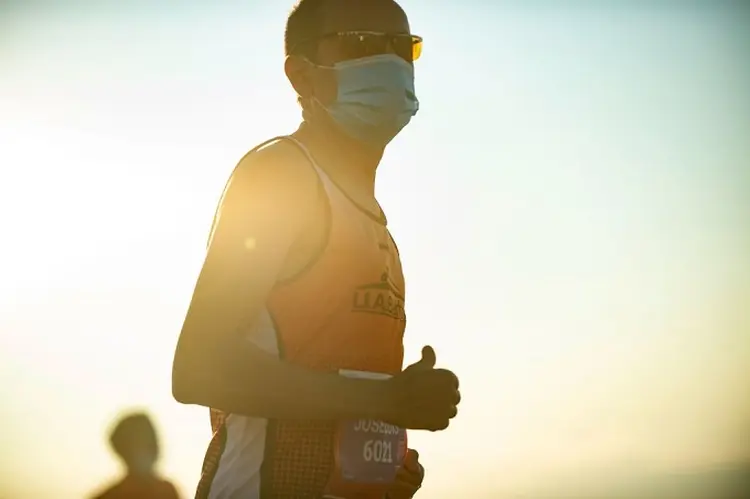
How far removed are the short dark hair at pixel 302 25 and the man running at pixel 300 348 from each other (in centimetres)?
55

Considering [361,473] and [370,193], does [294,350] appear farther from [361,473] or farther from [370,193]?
[370,193]

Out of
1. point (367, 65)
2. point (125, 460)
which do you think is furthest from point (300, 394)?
point (125, 460)

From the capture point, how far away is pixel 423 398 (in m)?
3.54

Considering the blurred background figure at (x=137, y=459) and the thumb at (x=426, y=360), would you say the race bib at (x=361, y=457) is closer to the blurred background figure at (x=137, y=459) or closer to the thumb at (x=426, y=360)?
the thumb at (x=426, y=360)

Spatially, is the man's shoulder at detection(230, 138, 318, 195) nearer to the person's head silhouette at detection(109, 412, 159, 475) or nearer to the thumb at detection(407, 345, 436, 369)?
the thumb at detection(407, 345, 436, 369)

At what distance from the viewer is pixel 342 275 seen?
148 inches

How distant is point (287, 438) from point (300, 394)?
0.25 metres

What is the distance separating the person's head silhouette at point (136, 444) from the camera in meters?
8.17

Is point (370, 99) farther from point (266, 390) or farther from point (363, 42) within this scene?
point (266, 390)

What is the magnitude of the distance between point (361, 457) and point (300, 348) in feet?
1.40

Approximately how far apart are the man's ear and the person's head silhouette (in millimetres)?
4575

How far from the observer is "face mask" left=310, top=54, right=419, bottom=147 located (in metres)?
4.23

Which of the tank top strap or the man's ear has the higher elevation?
the man's ear

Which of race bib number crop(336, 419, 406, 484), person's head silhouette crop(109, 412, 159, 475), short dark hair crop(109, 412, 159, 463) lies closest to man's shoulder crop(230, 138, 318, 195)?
race bib number crop(336, 419, 406, 484)
